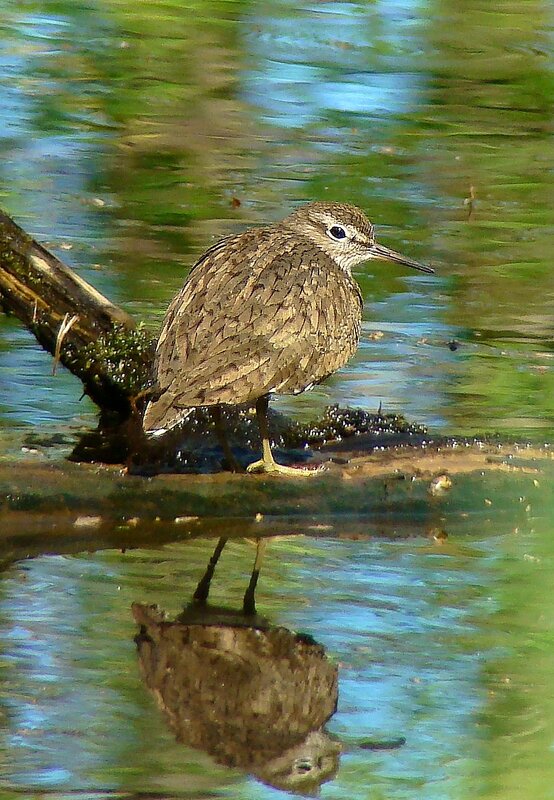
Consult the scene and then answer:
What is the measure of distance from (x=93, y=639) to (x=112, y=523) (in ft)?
2.79

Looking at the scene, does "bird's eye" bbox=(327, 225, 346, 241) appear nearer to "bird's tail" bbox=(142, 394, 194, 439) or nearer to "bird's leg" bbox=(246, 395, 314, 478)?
"bird's leg" bbox=(246, 395, 314, 478)

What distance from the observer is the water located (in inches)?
194

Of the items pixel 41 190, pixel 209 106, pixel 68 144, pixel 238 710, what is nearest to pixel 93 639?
pixel 238 710

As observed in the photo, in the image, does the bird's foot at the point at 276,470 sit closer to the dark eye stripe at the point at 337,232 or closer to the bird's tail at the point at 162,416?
the bird's tail at the point at 162,416

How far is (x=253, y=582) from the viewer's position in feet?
20.0

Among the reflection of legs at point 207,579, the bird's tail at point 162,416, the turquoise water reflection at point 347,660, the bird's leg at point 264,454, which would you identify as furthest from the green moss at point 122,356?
the turquoise water reflection at point 347,660

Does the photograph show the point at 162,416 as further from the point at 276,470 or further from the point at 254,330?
the point at 276,470

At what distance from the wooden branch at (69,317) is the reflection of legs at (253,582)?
1.28 m

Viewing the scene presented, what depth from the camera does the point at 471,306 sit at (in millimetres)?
9891

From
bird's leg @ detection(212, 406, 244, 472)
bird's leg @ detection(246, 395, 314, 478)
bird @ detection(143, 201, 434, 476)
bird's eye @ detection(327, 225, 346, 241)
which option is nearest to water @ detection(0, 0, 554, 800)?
bird's leg @ detection(246, 395, 314, 478)

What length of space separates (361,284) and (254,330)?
354 cm

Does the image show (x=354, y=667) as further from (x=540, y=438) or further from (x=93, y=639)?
(x=540, y=438)

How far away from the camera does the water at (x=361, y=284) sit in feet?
16.1

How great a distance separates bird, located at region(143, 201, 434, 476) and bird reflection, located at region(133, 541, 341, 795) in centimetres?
87
